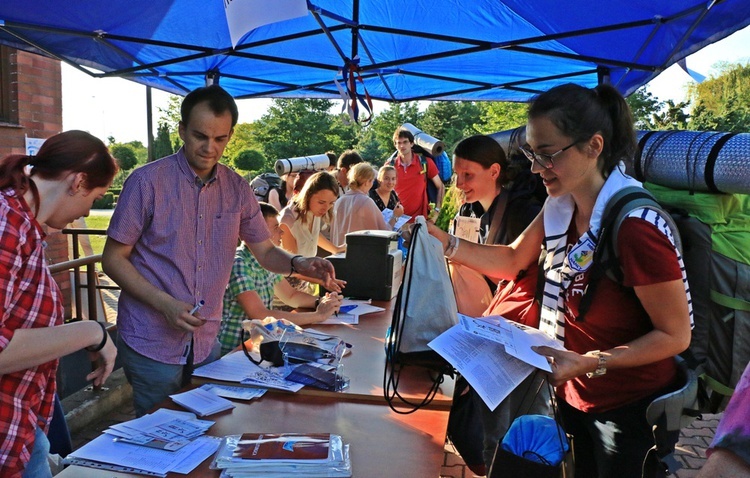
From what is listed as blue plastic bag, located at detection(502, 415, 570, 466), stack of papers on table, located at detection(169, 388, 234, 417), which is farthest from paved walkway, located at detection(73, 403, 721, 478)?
blue plastic bag, located at detection(502, 415, 570, 466)

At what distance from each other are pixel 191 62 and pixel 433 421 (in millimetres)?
3614

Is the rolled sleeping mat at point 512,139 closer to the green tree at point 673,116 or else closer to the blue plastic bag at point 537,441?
the blue plastic bag at point 537,441

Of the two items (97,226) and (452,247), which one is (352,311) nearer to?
(452,247)

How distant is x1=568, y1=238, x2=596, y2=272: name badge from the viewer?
1636mm

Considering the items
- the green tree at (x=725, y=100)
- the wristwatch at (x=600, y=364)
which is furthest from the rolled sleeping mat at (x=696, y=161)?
the green tree at (x=725, y=100)

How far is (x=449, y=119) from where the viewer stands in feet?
102

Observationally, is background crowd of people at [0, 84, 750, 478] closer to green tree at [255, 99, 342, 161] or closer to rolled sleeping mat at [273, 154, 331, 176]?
rolled sleeping mat at [273, 154, 331, 176]

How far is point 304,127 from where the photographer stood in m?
31.2

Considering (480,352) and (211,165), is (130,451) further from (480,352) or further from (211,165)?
(211,165)

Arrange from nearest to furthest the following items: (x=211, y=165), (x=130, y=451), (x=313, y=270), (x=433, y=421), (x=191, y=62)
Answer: (x=130, y=451)
(x=433, y=421)
(x=211, y=165)
(x=313, y=270)
(x=191, y=62)

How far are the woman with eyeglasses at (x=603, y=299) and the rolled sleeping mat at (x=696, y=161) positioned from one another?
0.31 metres

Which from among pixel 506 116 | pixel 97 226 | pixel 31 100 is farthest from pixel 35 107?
pixel 506 116

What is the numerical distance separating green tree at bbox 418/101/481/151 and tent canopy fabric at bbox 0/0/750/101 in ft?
82.5

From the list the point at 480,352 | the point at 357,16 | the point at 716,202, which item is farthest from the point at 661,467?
the point at 357,16
